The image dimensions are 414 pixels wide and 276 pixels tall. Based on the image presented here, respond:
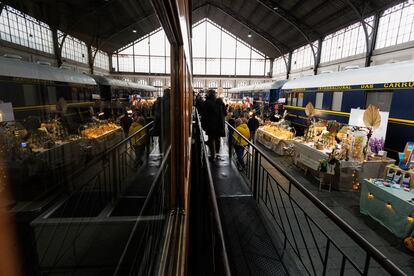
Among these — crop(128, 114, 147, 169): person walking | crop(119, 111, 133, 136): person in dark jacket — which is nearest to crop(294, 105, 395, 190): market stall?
crop(128, 114, 147, 169): person walking

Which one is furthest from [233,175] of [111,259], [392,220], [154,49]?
[111,259]

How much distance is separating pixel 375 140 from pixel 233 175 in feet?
12.7

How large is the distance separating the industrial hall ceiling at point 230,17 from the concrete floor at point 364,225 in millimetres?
3710

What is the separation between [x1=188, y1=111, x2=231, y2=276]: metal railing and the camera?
108cm

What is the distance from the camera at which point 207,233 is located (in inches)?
133

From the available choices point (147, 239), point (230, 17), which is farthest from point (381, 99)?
point (230, 17)

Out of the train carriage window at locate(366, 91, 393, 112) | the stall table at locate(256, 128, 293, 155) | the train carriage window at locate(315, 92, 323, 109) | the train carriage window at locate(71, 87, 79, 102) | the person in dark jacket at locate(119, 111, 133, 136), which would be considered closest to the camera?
the train carriage window at locate(71, 87, 79, 102)

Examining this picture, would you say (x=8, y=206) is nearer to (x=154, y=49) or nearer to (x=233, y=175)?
(x=154, y=49)

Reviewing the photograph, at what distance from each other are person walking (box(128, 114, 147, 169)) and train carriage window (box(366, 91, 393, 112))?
7807 mm

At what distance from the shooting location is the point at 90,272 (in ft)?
2.61

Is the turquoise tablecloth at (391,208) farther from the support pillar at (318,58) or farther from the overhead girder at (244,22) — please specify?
the overhead girder at (244,22)

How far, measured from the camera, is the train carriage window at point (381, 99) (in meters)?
7.04

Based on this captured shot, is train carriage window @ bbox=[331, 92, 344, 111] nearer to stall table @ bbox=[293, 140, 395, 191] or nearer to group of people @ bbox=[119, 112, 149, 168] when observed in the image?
stall table @ bbox=[293, 140, 395, 191]

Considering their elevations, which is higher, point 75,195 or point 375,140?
point 75,195
